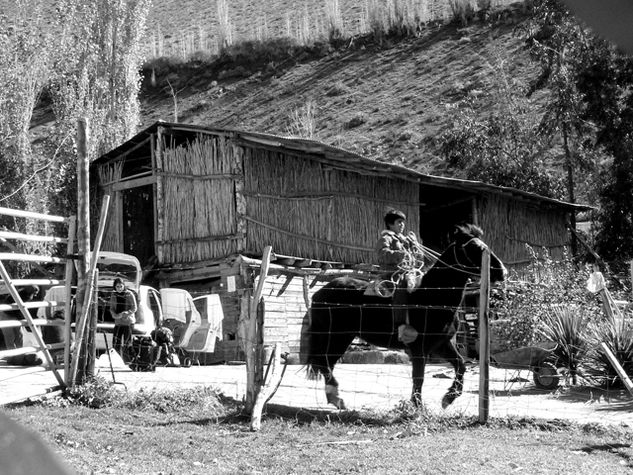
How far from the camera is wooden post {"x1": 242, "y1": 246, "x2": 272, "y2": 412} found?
28.2ft

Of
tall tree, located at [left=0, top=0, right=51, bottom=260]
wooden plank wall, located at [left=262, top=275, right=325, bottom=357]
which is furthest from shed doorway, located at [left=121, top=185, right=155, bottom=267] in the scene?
wooden plank wall, located at [left=262, top=275, right=325, bottom=357]

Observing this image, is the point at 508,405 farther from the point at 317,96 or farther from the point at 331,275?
the point at 317,96

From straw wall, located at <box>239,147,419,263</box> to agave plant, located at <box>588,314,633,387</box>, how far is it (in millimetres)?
9195

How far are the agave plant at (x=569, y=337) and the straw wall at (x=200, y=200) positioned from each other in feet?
27.2

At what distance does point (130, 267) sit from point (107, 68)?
437 inches

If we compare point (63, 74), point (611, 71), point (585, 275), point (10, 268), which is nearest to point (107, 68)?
point (63, 74)

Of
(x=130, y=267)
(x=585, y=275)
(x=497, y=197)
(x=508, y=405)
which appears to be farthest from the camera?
(x=497, y=197)

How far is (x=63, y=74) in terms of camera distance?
2517cm

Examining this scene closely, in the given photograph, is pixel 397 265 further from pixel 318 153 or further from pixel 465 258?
pixel 318 153

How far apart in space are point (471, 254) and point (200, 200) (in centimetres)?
1058

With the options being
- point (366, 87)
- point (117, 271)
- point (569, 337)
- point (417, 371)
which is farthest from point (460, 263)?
point (366, 87)

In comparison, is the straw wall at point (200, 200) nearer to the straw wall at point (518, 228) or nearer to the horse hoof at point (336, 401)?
the straw wall at point (518, 228)

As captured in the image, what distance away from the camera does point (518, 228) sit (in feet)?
79.4

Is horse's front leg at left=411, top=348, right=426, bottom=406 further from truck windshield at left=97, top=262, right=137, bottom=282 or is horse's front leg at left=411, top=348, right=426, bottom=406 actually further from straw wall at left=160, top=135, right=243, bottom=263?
straw wall at left=160, top=135, right=243, bottom=263
